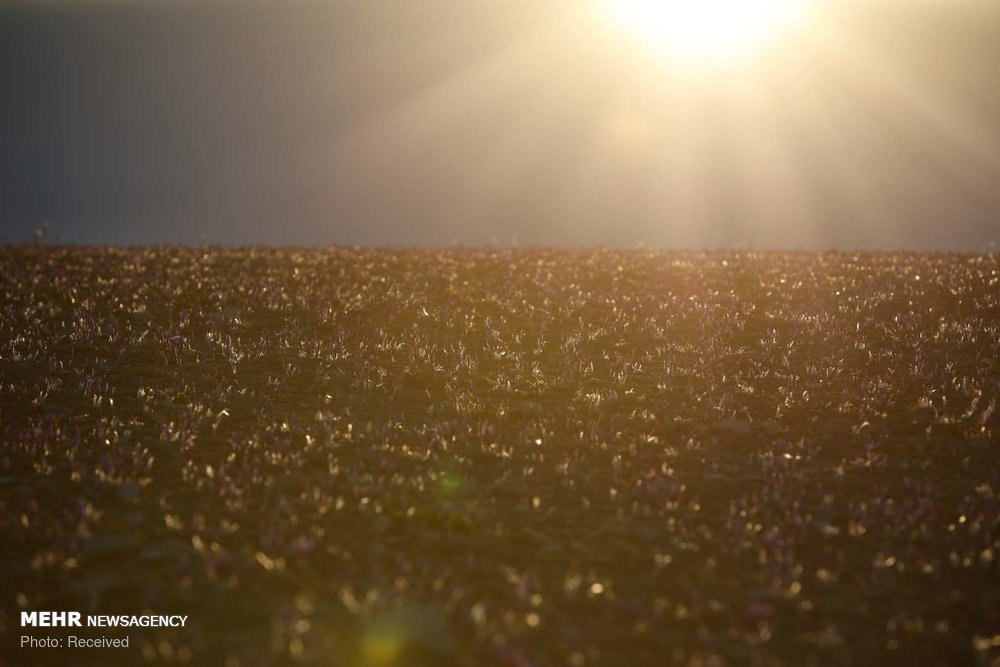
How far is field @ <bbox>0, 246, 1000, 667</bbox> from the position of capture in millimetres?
6270

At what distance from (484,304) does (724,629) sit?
33.5 feet

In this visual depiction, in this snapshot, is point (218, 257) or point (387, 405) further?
point (218, 257)

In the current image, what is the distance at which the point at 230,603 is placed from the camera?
6410mm

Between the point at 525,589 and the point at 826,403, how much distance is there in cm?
586

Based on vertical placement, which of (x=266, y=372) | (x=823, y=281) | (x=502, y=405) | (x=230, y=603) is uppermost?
(x=823, y=281)

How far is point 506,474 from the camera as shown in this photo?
8844 millimetres

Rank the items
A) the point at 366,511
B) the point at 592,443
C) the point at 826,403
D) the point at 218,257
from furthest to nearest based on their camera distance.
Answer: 1. the point at 218,257
2. the point at 826,403
3. the point at 592,443
4. the point at 366,511

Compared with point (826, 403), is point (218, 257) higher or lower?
higher

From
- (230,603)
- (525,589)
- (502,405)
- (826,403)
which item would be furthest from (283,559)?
(826,403)

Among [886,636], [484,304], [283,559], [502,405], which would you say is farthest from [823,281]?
[283,559]

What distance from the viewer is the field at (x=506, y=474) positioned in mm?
6270

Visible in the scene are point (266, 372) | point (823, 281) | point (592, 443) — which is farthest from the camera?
point (823, 281)

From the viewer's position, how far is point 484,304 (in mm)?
15945

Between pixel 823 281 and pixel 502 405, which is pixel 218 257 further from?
pixel 823 281
